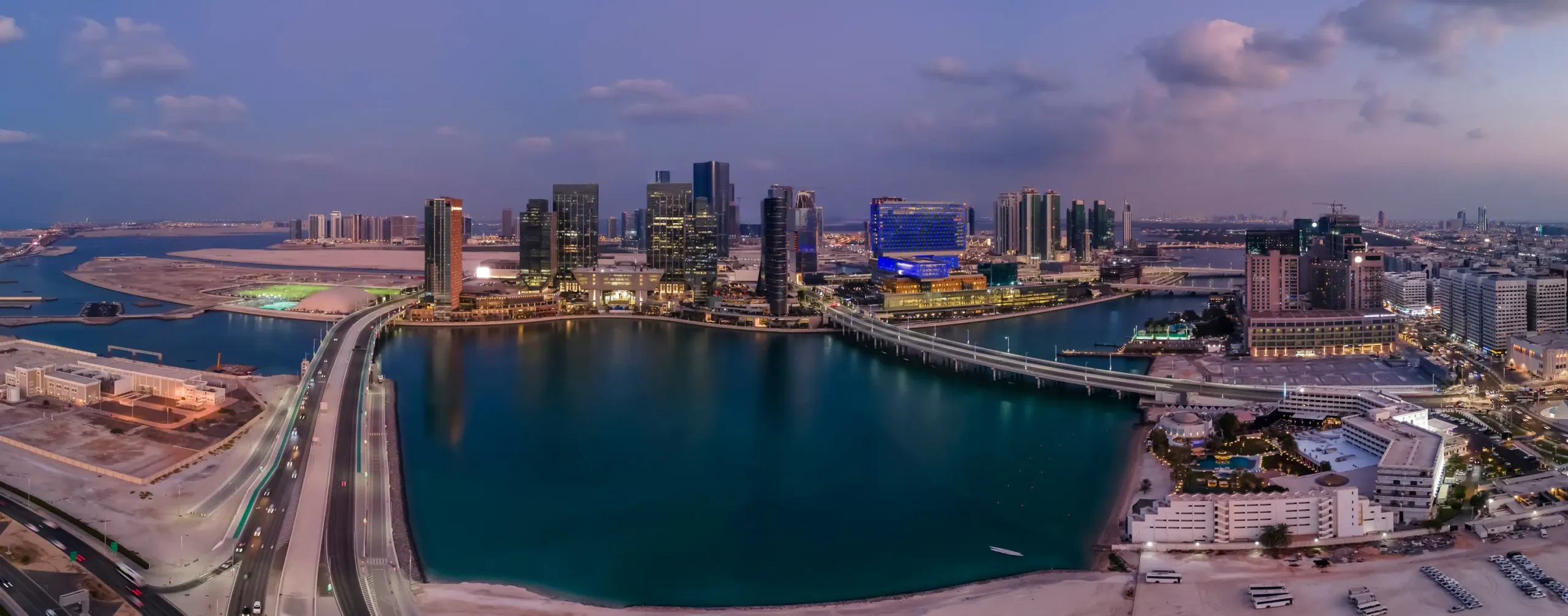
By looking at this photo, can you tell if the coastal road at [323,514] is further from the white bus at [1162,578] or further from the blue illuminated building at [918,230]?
the blue illuminated building at [918,230]

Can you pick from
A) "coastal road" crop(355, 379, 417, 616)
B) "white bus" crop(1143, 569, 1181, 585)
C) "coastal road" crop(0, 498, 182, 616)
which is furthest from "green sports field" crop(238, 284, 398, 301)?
"white bus" crop(1143, 569, 1181, 585)

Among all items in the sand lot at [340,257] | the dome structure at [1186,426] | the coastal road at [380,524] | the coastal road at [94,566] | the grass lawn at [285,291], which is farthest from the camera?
the sand lot at [340,257]

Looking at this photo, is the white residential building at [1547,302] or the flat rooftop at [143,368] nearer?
the flat rooftop at [143,368]

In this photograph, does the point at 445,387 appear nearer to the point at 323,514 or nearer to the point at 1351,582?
the point at 323,514

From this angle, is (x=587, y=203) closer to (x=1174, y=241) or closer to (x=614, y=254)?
(x=614, y=254)

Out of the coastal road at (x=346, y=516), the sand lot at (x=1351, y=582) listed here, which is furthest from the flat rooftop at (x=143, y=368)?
the sand lot at (x=1351, y=582)

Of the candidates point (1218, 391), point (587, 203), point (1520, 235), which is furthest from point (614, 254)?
point (1520, 235)

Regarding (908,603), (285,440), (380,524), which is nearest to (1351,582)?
(908,603)

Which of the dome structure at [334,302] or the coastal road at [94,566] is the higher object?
the dome structure at [334,302]
